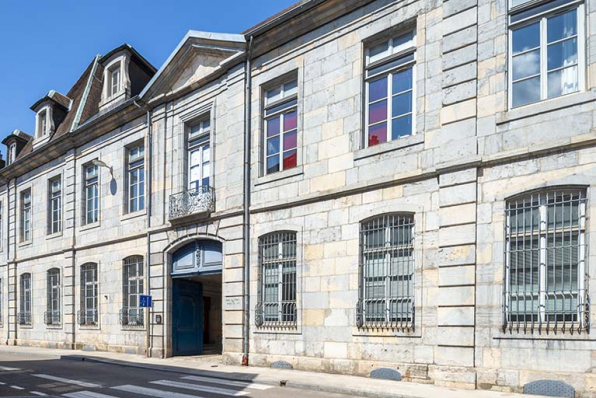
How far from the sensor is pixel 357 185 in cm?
1156

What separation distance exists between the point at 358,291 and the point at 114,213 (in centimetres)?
1105

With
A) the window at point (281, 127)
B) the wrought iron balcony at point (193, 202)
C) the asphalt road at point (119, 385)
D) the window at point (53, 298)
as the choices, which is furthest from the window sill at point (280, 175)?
the window at point (53, 298)

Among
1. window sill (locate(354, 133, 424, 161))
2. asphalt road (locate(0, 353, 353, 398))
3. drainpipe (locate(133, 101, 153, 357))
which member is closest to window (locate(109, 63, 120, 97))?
drainpipe (locate(133, 101, 153, 357))

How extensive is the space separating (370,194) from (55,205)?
16713mm

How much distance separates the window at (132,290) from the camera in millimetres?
17609

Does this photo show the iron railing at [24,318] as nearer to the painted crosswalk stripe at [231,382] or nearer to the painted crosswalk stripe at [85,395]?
the painted crosswalk stripe at [231,382]

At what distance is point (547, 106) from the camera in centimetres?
905

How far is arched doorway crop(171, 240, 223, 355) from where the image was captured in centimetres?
1528

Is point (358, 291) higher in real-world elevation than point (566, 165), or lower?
lower

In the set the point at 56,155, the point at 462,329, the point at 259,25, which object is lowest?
the point at 462,329

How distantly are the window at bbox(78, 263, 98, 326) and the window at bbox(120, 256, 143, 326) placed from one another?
6.94ft

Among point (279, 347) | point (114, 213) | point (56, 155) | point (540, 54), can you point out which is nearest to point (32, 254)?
point (56, 155)

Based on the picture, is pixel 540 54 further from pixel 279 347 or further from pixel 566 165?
pixel 279 347

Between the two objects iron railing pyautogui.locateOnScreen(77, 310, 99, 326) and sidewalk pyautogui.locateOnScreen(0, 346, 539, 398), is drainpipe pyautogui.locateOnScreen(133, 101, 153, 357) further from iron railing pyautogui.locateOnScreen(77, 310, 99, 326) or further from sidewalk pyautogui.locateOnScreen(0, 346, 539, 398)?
iron railing pyautogui.locateOnScreen(77, 310, 99, 326)
